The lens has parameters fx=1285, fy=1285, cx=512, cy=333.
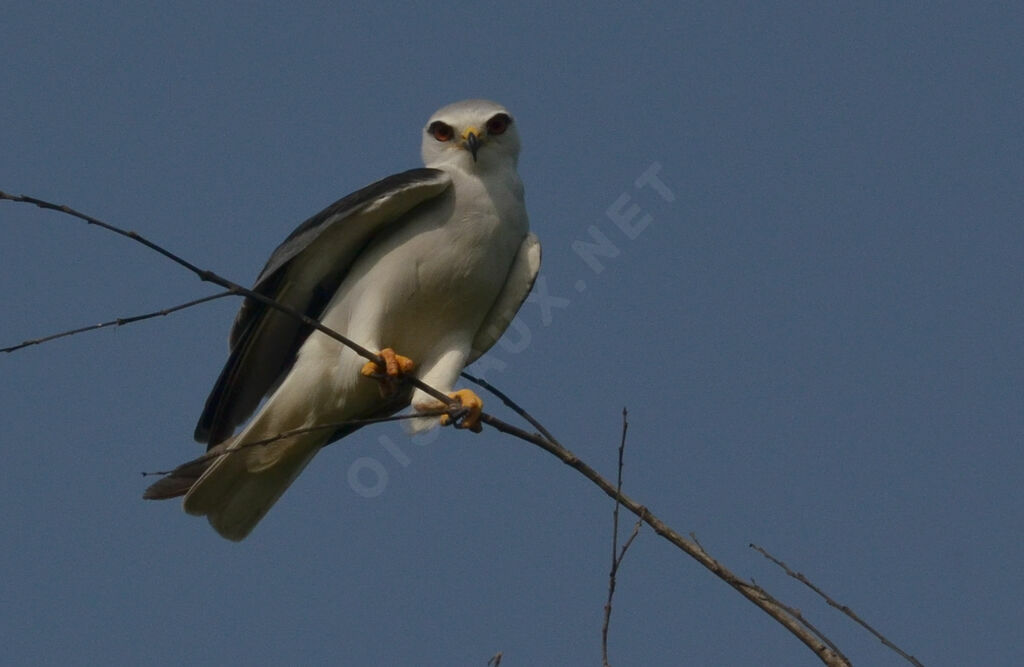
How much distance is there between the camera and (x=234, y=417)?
633 cm

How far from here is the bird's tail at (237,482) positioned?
19.6 feet

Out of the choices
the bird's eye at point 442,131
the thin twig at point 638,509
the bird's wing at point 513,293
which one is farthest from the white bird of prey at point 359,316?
the thin twig at point 638,509

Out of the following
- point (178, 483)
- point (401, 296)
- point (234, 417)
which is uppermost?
point (401, 296)

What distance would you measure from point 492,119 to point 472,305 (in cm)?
121

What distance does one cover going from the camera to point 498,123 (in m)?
6.69

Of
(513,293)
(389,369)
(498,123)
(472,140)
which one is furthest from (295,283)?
(498,123)

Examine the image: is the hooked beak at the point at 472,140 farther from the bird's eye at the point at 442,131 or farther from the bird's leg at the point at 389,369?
the bird's leg at the point at 389,369

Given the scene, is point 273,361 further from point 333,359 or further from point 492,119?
point 492,119

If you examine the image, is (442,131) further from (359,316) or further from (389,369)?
(389,369)

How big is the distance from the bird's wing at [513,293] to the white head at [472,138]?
0.51 m

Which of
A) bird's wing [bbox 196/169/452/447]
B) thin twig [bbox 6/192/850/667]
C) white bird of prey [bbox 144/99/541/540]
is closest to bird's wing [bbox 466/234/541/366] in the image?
white bird of prey [bbox 144/99/541/540]

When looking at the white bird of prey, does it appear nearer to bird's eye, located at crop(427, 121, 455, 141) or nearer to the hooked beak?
the hooked beak

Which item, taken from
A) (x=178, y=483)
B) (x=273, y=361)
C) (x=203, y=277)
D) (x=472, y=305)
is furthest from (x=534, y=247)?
(x=203, y=277)

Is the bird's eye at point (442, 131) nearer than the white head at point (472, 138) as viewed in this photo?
No
